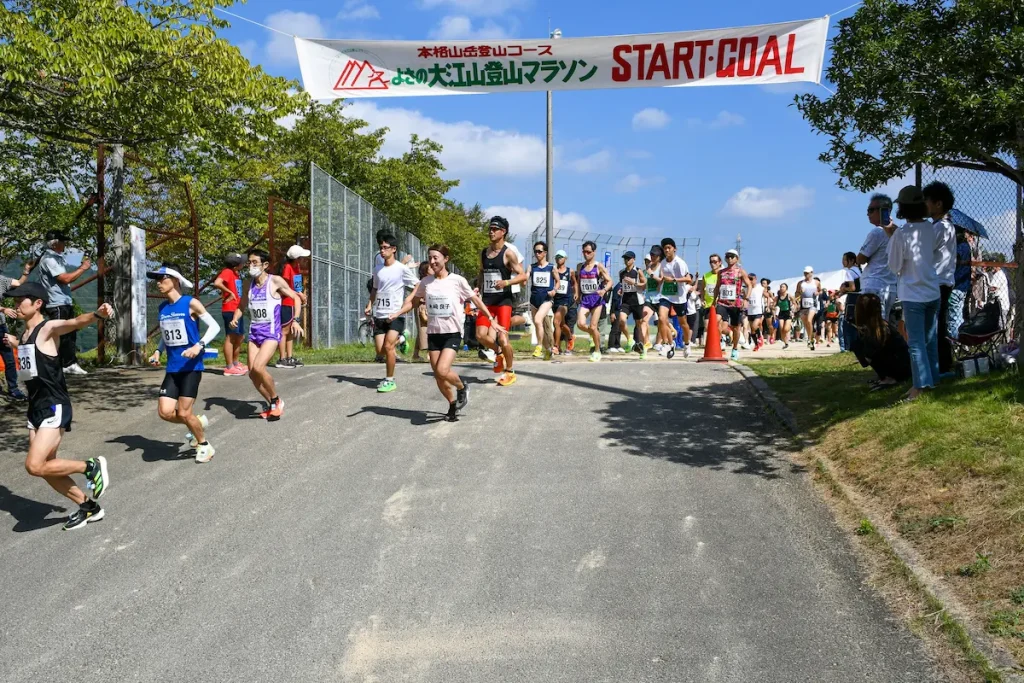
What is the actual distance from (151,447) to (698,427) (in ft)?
18.8

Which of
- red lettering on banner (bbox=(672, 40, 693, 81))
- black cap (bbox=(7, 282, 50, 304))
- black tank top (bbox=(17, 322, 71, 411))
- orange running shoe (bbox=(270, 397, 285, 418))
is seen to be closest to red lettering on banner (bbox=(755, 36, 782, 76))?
red lettering on banner (bbox=(672, 40, 693, 81))

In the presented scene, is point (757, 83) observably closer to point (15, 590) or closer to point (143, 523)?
point (143, 523)

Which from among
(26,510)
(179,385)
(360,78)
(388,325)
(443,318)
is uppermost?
(360,78)

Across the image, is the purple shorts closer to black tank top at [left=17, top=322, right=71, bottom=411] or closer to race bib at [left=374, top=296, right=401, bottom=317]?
race bib at [left=374, top=296, right=401, bottom=317]

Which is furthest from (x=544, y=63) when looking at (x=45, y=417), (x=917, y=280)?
(x=45, y=417)

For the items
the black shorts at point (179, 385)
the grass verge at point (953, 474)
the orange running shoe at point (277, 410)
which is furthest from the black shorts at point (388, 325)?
the grass verge at point (953, 474)

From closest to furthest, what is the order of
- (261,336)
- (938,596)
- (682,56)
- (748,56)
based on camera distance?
(938,596) → (261,336) → (748,56) → (682,56)

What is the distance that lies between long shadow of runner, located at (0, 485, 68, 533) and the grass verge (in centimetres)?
627

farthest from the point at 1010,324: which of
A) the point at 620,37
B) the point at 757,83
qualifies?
the point at 620,37

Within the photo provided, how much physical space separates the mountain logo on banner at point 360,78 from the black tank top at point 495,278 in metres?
2.87

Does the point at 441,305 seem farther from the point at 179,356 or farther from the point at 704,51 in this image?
the point at 704,51

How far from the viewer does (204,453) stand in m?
8.54

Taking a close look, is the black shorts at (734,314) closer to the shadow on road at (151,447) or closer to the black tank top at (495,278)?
the black tank top at (495,278)

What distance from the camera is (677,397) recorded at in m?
10.9
